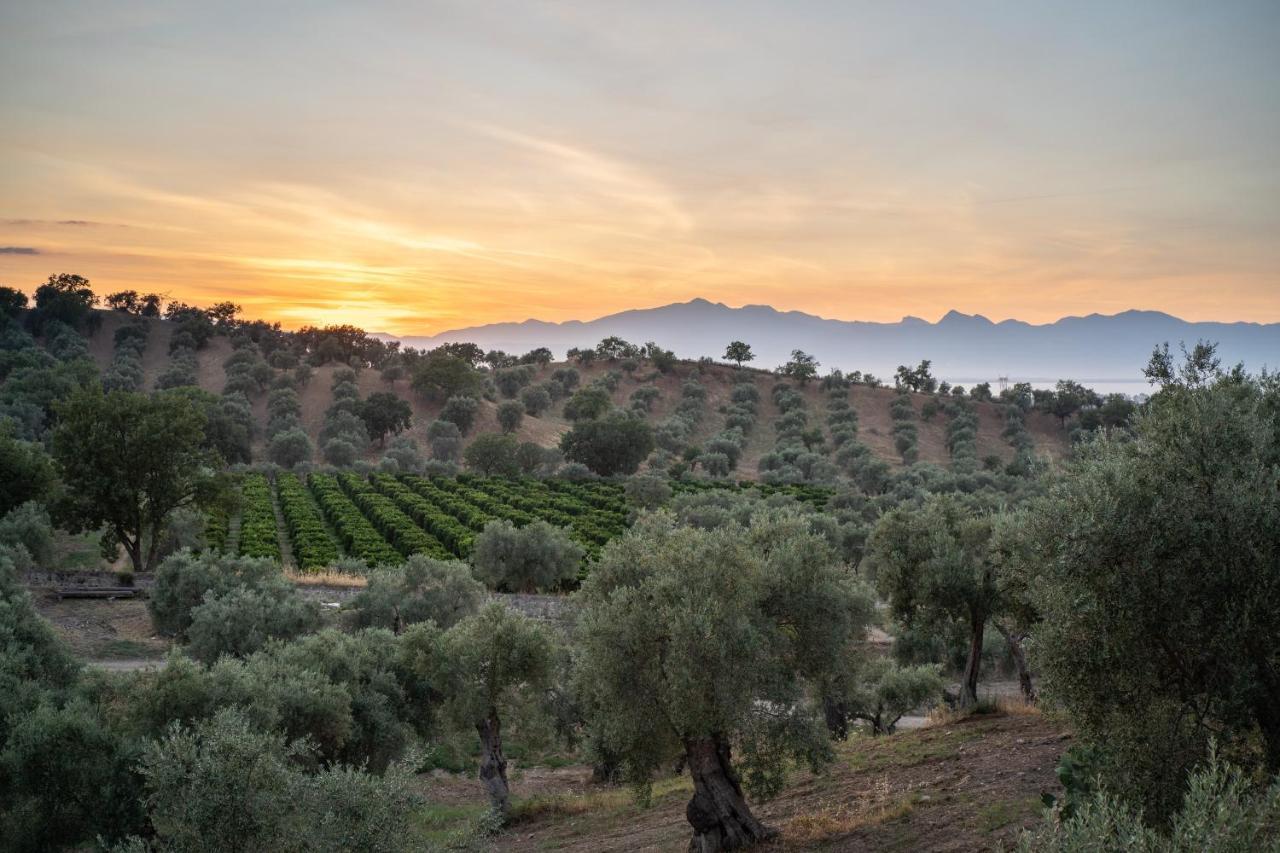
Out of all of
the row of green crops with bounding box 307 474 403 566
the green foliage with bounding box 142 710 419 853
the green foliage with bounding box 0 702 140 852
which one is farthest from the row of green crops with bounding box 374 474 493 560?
the green foliage with bounding box 142 710 419 853

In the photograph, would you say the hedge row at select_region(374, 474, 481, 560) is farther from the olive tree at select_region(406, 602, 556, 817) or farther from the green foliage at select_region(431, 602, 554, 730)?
the green foliage at select_region(431, 602, 554, 730)

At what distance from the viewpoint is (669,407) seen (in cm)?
13362

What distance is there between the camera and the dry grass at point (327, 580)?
34.9m

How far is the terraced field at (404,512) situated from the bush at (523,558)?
152 centimetres

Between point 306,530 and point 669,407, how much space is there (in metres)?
88.4

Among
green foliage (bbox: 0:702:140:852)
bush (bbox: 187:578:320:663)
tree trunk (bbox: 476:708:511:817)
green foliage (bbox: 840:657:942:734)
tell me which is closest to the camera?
green foliage (bbox: 0:702:140:852)

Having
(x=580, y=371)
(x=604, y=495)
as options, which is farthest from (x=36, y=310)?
(x=604, y=495)

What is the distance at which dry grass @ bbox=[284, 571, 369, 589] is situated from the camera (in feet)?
115

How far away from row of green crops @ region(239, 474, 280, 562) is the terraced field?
0.06 m

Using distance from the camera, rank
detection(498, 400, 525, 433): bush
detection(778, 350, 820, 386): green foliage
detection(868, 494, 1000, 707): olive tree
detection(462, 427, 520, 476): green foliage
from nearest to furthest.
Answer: detection(868, 494, 1000, 707): olive tree < detection(462, 427, 520, 476): green foliage < detection(498, 400, 525, 433): bush < detection(778, 350, 820, 386): green foliage

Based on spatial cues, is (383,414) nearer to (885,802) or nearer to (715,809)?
(715,809)

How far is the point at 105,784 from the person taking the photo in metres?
14.2

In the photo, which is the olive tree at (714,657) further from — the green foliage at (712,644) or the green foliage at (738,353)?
the green foliage at (738,353)

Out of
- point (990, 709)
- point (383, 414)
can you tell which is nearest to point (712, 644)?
point (990, 709)
